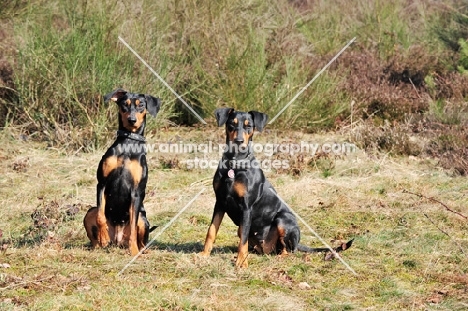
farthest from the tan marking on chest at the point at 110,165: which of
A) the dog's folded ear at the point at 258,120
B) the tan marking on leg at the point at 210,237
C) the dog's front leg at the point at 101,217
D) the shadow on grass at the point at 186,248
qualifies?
the dog's folded ear at the point at 258,120

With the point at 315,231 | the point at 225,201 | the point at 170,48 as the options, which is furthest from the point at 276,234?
the point at 170,48

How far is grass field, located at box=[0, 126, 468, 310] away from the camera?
4938mm

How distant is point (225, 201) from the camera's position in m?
5.90

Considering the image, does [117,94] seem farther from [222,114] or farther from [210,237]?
[210,237]

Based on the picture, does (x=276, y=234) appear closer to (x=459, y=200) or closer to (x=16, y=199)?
(x=459, y=200)

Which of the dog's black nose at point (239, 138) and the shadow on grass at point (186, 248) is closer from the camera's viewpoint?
the dog's black nose at point (239, 138)

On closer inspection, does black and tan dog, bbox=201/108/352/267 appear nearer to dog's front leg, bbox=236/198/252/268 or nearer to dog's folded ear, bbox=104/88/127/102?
dog's front leg, bbox=236/198/252/268

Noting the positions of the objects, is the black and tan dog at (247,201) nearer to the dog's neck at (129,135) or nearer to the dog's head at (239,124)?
the dog's head at (239,124)

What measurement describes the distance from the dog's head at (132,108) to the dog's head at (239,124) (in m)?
0.64

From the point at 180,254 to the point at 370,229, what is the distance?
216 cm

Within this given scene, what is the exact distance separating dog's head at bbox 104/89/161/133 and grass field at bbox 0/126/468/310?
1.06 m

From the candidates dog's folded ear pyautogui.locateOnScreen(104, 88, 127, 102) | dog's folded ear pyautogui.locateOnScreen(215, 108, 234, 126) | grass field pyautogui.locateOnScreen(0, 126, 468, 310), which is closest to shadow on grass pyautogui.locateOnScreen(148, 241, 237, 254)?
grass field pyautogui.locateOnScreen(0, 126, 468, 310)

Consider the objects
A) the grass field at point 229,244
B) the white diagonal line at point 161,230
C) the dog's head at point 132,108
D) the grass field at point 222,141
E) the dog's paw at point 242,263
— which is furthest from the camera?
the dog's head at point 132,108

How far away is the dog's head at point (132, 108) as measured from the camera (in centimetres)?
611
